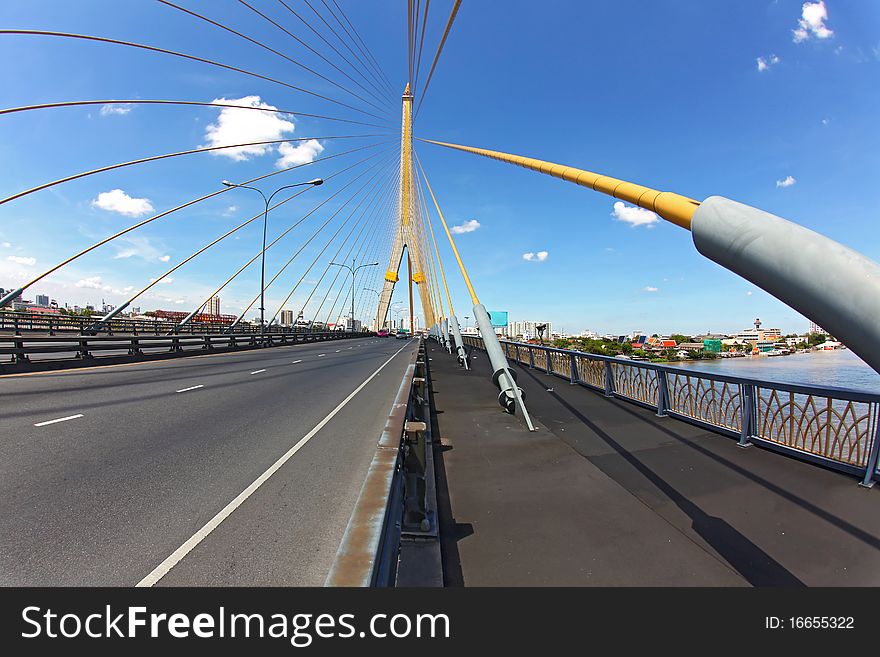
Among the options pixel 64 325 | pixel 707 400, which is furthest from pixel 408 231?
pixel 707 400

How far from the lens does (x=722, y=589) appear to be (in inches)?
109

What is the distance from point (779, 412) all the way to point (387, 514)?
20.4 feet

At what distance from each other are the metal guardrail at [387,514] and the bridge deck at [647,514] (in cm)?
42

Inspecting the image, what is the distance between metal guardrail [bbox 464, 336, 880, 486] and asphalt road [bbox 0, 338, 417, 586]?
5714mm

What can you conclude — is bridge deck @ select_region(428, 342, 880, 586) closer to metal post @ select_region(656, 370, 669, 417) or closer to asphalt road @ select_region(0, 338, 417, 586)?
metal post @ select_region(656, 370, 669, 417)

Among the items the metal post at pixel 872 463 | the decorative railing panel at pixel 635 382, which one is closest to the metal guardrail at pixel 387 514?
the metal post at pixel 872 463

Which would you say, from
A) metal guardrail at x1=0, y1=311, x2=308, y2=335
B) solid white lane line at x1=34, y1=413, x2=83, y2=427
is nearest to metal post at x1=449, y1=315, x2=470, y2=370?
solid white lane line at x1=34, y1=413, x2=83, y2=427

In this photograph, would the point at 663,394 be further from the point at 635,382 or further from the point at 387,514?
the point at 387,514

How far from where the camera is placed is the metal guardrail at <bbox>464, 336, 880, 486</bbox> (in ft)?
15.4

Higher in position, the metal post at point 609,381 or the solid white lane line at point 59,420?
the metal post at point 609,381

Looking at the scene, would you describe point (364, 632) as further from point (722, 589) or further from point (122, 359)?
point (122, 359)

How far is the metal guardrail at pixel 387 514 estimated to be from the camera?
154 centimetres

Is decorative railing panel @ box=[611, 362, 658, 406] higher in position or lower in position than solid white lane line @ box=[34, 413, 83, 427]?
higher

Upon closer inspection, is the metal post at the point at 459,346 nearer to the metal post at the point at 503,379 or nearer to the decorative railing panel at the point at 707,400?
the metal post at the point at 503,379
